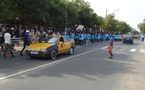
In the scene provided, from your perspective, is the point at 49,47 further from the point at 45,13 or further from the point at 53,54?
the point at 45,13

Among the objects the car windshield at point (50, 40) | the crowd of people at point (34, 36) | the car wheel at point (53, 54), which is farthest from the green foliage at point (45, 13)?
the car wheel at point (53, 54)

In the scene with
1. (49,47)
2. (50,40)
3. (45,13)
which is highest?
Result: (45,13)

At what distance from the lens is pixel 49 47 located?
15.6m

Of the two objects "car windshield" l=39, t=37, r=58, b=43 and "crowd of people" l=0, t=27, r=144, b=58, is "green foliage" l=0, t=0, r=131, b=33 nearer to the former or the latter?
"crowd of people" l=0, t=27, r=144, b=58

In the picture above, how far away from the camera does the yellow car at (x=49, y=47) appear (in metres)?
15.3

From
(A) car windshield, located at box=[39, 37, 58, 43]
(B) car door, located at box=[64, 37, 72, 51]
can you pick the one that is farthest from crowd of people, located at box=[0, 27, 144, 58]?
(A) car windshield, located at box=[39, 37, 58, 43]

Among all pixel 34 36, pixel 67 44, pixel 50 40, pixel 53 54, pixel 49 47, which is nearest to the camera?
pixel 49 47

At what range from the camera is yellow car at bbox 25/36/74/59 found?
50.3 ft

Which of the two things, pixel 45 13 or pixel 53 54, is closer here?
pixel 53 54

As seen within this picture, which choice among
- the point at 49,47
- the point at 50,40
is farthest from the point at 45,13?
the point at 49,47

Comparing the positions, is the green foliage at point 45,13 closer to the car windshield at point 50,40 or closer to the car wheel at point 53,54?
the car windshield at point 50,40

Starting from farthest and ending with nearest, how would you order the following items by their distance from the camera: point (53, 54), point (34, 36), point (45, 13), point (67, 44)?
point (34, 36) < point (45, 13) < point (67, 44) < point (53, 54)

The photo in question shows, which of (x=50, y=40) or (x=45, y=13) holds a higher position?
(x=45, y=13)

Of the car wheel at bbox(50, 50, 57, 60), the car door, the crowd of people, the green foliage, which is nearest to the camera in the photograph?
the car wheel at bbox(50, 50, 57, 60)
